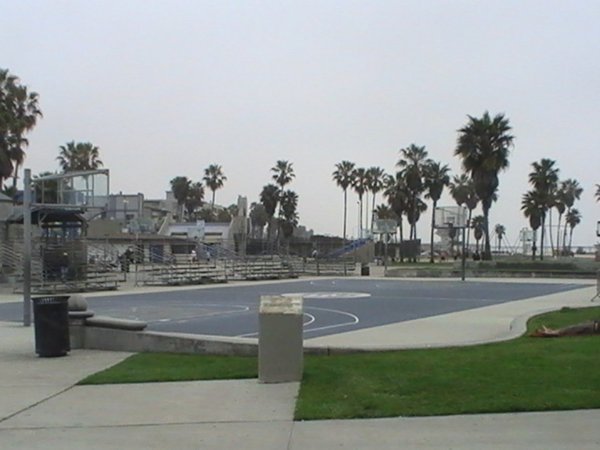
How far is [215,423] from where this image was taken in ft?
26.9

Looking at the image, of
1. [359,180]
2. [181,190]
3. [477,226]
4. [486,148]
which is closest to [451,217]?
[486,148]

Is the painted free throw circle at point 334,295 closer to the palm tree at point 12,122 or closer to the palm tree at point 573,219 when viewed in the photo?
the palm tree at point 12,122

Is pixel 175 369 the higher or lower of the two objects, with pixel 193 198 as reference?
lower

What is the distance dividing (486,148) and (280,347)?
2278 inches

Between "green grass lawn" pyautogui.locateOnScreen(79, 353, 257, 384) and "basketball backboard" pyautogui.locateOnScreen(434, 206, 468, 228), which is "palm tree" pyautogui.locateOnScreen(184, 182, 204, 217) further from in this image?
"green grass lawn" pyautogui.locateOnScreen(79, 353, 257, 384)

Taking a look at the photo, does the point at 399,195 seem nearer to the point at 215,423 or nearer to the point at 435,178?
the point at 435,178

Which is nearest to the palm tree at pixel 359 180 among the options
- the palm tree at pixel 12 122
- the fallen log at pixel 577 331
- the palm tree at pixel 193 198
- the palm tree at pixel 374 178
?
the palm tree at pixel 374 178

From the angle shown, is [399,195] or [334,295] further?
[399,195]

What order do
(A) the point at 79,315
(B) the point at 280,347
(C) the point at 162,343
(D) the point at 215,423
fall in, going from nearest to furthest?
(D) the point at 215,423 → (B) the point at 280,347 → (C) the point at 162,343 → (A) the point at 79,315

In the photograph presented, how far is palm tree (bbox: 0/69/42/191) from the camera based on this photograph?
50.6m

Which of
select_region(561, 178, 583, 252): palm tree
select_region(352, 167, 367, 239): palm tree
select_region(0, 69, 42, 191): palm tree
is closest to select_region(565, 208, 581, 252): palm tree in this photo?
select_region(561, 178, 583, 252): palm tree

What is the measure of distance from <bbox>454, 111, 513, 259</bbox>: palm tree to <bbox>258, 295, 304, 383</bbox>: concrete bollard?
56.7m

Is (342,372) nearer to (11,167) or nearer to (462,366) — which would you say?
(462,366)

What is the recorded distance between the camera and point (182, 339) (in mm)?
13977
